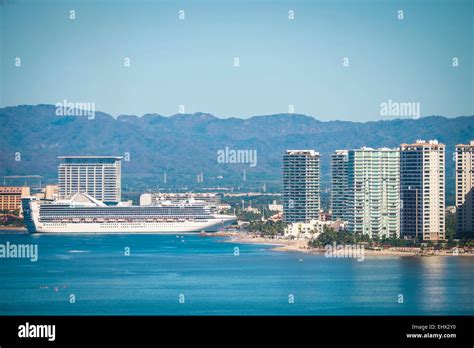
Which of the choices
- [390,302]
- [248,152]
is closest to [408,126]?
[248,152]

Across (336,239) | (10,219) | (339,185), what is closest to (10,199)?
(10,219)

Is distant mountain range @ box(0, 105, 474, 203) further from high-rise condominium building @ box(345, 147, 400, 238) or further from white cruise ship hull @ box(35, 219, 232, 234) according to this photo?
high-rise condominium building @ box(345, 147, 400, 238)

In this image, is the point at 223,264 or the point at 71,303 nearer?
the point at 71,303

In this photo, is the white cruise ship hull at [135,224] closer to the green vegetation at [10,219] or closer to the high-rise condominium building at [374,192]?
the green vegetation at [10,219]

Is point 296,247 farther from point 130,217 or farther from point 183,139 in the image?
point 183,139

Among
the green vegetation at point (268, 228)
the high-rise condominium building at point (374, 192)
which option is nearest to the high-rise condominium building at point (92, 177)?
the green vegetation at point (268, 228)

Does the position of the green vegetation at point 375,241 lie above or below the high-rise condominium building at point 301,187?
below
